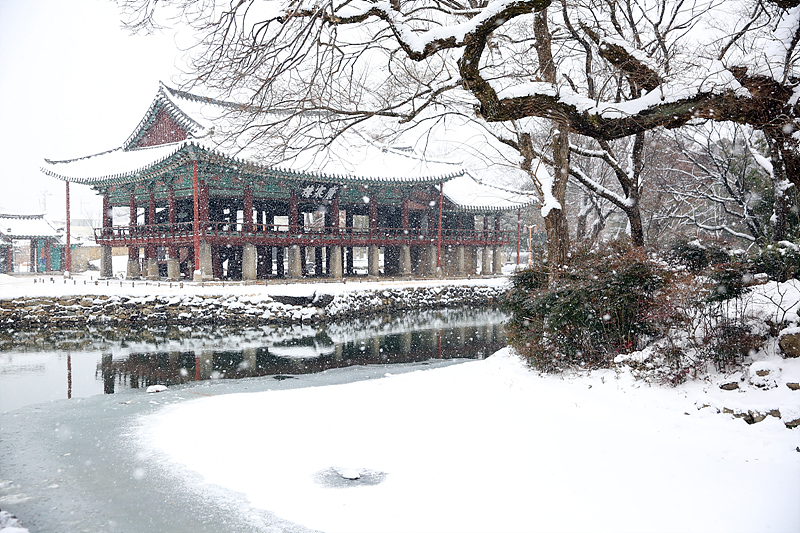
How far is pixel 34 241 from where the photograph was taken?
40.6 meters

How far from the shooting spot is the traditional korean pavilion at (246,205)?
74.1 ft

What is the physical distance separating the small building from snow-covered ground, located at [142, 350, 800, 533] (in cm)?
3961

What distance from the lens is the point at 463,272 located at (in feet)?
105

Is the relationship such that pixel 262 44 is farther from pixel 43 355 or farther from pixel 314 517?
pixel 43 355

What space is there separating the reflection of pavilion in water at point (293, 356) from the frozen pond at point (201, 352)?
22 millimetres

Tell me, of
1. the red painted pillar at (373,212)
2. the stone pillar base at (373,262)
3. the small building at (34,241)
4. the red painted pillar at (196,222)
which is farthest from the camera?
the small building at (34,241)

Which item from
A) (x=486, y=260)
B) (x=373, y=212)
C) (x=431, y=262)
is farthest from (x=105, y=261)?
(x=486, y=260)

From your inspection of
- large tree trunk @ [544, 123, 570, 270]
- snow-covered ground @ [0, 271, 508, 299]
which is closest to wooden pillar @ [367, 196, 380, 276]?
snow-covered ground @ [0, 271, 508, 299]

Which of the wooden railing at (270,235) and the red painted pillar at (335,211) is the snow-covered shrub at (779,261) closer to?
the wooden railing at (270,235)

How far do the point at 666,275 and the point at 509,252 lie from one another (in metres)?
45.6

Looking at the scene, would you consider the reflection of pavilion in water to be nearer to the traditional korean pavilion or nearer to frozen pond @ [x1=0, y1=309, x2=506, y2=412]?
frozen pond @ [x1=0, y1=309, x2=506, y2=412]

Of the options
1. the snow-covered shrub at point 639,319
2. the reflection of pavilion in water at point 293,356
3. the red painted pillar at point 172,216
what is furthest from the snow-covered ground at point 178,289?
the snow-covered shrub at point 639,319

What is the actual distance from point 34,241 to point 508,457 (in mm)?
46246

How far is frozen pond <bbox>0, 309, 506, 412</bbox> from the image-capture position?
11273mm
